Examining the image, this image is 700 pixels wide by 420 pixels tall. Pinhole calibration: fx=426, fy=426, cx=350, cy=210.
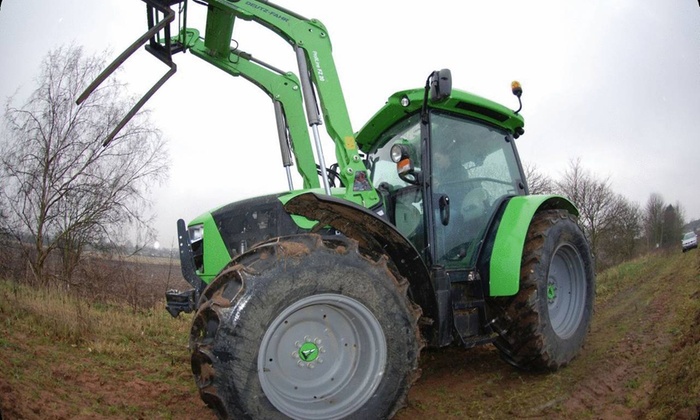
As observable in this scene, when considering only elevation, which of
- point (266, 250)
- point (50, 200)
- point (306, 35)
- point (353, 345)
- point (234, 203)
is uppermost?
point (306, 35)

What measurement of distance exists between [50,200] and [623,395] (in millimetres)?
8812

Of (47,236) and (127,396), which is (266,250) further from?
(47,236)

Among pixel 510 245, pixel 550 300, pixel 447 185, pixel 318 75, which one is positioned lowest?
pixel 550 300

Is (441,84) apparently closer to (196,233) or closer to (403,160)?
(403,160)

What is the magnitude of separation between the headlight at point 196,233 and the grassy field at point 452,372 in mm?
1164

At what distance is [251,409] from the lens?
6.33ft

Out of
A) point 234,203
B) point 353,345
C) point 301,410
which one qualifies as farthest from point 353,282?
point 234,203

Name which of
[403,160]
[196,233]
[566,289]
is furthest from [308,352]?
[566,289]

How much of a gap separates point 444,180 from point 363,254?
1.21 m

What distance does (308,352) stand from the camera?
2.26m

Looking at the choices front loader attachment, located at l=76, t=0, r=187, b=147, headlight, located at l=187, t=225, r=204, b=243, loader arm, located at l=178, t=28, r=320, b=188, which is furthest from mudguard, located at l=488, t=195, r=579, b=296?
front loader attachment, located at l=76, t=0, r=187, b=147

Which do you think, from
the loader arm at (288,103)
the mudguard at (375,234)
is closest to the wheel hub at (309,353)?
the mudguard at (375,234)

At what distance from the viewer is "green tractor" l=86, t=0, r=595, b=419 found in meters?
2.08

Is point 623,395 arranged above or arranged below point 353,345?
below
